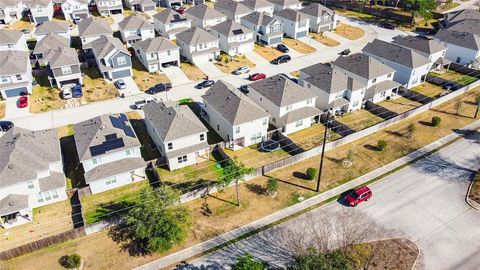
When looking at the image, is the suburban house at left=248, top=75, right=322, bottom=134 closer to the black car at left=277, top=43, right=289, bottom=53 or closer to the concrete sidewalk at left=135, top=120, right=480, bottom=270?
the concrete sidewalk at left=135, top=120, right=480, bottom=270

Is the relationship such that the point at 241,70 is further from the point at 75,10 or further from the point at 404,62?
the point at 75,10

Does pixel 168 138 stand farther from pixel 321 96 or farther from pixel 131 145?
pixel 321 96

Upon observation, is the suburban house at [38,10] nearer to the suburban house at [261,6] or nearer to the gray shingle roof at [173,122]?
the suburban house at [261,6]

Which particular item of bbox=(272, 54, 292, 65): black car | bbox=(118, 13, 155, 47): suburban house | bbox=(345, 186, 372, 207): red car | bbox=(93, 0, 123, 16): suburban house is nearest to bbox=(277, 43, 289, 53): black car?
bbox=(272, 54, 292, 65): black car

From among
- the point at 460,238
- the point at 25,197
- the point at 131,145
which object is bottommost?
the point at 460,238

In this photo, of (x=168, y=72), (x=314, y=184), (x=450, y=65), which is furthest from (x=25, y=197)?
(x=450, y=65)

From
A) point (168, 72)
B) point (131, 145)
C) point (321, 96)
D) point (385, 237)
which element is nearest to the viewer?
point (385, 237)

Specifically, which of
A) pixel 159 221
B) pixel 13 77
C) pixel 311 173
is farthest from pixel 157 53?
pixel 159 221
